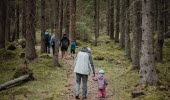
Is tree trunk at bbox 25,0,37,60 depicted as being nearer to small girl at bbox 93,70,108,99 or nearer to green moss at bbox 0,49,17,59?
green moss at bbox 0,49,17,59

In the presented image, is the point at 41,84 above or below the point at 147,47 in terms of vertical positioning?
below

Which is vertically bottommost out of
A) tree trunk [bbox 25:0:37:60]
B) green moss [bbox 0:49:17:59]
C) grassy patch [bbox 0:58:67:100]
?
grassy patch [bbox 0:58:67:100]

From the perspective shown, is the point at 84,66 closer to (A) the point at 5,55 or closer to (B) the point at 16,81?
(B) the point at 16,81

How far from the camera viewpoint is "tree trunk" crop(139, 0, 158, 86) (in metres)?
9.09

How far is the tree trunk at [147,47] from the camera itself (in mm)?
9094

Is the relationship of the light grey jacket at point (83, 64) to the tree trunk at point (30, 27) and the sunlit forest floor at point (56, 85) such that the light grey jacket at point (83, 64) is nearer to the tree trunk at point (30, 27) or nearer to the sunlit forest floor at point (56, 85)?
the sunlit forest floor at point (56, 85)

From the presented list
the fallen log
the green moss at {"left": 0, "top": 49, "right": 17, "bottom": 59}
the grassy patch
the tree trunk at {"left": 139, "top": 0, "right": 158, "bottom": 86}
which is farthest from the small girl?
the green moss at {"left": 0, "top": 49, "right": 17, "bottom": 59}

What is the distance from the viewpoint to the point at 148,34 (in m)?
9.11

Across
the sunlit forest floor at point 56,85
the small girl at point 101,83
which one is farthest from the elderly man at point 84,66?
the sunlit forest floor at point 56,85

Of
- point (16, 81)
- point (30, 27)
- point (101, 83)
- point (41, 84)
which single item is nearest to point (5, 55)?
point (30, 27)

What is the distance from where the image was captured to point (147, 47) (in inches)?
361

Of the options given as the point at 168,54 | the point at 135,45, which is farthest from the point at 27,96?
the point at 168,54

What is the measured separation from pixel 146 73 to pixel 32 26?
365 inches

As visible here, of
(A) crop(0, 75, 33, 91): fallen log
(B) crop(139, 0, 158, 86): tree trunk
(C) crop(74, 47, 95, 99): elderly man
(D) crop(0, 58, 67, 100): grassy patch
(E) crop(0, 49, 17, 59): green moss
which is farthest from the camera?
(E) crop(0, 49, 17, 59): green moss
